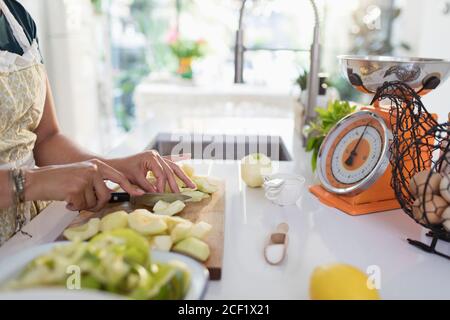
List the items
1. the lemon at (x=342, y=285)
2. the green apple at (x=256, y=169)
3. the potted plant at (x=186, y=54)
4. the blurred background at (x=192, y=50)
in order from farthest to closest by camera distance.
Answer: the potted plant at (x=186, y=54) → the blurred background at (x=192, y=50) → the green apple at (x=256, y=169) → the lemon at (x=342, y=285)

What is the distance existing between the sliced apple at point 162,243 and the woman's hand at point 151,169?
11.9 inches

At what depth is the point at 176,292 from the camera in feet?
1.95

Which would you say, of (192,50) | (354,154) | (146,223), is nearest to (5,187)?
(146,223)

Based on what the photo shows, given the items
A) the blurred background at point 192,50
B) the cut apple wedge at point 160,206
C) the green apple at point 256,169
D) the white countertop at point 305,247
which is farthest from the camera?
the blurred background at point 192,50

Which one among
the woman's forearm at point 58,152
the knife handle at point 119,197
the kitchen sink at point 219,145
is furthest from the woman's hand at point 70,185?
the kitchen sink at point 219,145

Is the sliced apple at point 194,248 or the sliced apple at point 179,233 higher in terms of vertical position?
the sliced apple at point 179,233

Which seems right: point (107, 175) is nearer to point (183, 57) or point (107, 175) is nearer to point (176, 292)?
point (176, 292)

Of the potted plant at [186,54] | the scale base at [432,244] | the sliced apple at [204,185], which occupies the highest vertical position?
the potted plant at [186,54]

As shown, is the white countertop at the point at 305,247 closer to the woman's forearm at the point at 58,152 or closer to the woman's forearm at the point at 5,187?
the woman's forearm at the point at 5,187

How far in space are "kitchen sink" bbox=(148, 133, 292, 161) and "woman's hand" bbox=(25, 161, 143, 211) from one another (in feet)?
2.99

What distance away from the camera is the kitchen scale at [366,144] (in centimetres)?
97

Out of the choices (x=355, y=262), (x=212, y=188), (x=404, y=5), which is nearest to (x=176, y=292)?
(x=355, y=262)

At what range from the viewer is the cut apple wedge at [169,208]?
38.2 inches

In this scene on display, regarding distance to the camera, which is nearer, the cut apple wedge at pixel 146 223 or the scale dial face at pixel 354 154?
the cut apple wedge at pixel 146 223
